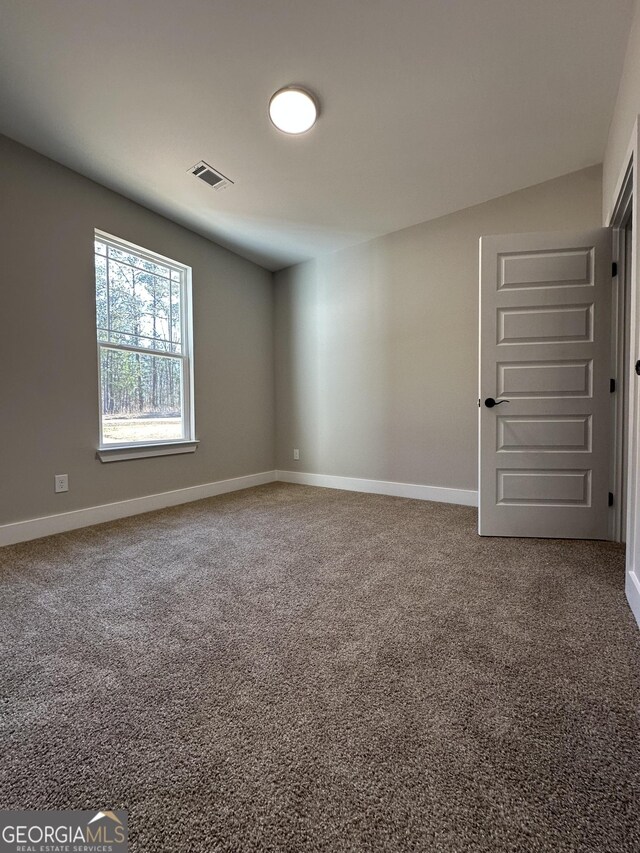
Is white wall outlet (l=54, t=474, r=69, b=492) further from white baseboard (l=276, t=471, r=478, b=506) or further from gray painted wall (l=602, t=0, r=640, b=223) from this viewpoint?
gray painted wall (l=602, t=0, r=640, b=223)

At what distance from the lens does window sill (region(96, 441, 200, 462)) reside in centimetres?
308

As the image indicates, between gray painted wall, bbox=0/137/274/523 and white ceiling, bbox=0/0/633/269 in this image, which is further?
gray painted wall, bbox=0/137/274/523

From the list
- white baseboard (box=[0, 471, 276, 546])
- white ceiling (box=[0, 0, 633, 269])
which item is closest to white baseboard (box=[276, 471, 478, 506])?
white baseboard (box=[0, 471, 276, 546])

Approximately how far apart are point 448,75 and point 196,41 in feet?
4.30

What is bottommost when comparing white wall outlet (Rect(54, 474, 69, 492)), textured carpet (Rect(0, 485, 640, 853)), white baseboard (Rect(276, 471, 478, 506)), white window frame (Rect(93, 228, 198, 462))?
textured carpet (Rect(0, 485, 640, 853))

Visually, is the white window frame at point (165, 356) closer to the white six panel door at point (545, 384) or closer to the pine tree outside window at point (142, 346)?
the pine tree outside window at point (142, 346)

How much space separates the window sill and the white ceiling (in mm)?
2088

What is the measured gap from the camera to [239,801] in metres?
0.82

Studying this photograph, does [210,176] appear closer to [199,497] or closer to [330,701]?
[199,497]

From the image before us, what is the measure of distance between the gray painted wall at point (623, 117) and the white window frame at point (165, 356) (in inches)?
133

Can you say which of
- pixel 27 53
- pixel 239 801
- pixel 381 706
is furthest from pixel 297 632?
pixel 27 53

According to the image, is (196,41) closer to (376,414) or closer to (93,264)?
(93,264)

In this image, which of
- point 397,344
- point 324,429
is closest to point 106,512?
point 324,429

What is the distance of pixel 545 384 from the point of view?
8.35 feet
